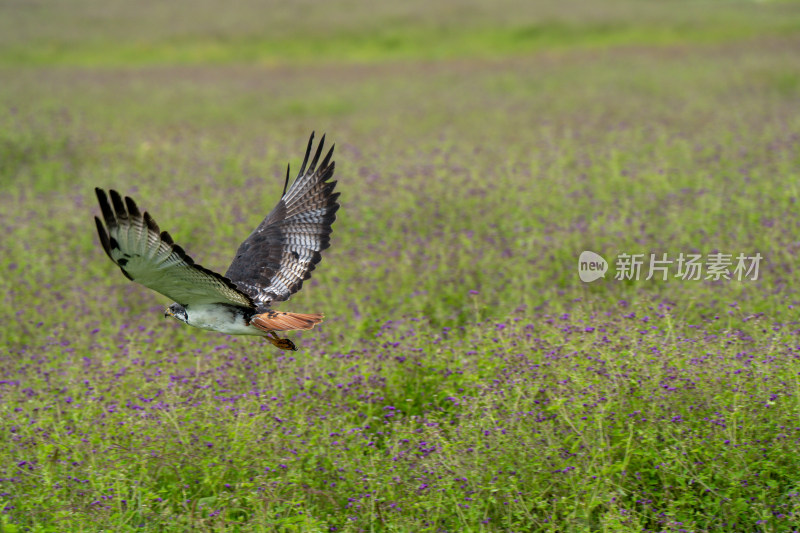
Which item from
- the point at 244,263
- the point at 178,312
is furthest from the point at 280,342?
the point at 244,263

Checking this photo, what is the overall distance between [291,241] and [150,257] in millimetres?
1875

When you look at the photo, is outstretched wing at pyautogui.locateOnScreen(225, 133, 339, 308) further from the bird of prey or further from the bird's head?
the bird's head

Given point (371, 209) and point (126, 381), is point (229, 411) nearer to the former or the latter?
point (126, 381)

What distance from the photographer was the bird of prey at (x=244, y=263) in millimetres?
3895

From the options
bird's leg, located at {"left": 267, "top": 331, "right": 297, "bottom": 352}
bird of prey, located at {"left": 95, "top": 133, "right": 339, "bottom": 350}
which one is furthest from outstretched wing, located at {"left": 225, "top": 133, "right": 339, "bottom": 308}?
bird's leg, located at {"left": 267, "top": 331, "right": 297, "bottom": 352}

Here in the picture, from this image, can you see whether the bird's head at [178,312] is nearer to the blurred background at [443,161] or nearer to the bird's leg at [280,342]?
the bird's leg at [280,342]

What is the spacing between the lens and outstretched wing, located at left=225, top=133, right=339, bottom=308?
565cm

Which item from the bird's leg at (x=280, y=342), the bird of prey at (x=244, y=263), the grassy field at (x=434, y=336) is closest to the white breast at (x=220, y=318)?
the bird of prey at (x=244, y=263)

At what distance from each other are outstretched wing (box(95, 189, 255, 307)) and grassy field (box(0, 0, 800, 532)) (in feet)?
1.93

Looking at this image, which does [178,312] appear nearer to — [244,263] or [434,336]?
[244,263]

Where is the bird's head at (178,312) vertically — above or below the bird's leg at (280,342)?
above

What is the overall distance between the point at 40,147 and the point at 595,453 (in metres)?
11.1

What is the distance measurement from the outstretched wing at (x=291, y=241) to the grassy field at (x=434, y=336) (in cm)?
44

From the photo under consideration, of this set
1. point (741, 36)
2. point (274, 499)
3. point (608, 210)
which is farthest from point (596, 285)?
point (741, 36)
